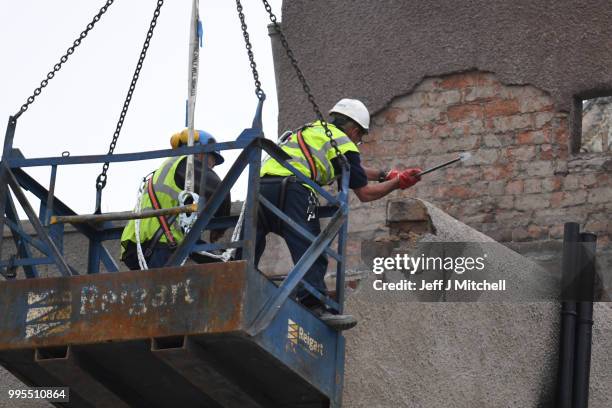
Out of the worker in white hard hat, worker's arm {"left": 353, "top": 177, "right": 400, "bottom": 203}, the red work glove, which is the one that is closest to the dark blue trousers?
the worker in white hard hat

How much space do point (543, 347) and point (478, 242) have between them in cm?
79

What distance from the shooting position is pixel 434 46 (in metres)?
14.9

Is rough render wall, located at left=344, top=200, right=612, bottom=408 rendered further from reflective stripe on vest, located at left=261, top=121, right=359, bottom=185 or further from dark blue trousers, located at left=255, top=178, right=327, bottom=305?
reflective stripe on vest, located at left=261, top=121, right=359, bottom=185

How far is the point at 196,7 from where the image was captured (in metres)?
9.92

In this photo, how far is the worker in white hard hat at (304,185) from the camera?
9.68 meters

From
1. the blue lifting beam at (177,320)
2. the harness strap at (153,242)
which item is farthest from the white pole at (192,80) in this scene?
the harness strap at (153,242)

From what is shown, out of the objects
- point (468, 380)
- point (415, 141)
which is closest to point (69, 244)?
point (415, 141)

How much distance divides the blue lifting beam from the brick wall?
4.71 meters

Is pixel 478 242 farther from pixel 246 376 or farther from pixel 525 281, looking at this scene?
pixel 246 376

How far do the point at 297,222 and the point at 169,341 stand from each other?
1.32m

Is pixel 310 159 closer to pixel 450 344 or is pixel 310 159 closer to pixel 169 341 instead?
pixel 450 344

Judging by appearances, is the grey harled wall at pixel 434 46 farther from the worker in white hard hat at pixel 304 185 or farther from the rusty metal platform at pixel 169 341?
the rusty metal platform at pixel 169 341

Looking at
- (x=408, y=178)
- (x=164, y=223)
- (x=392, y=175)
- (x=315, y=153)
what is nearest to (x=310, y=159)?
(x=315, y=153)

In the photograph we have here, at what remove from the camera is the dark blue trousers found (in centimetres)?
968
